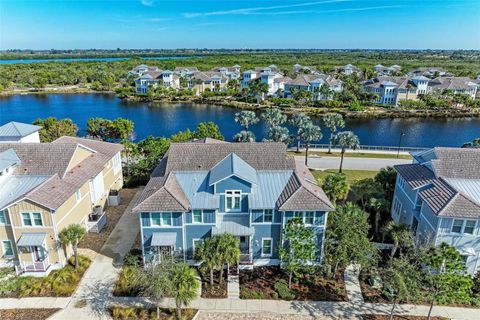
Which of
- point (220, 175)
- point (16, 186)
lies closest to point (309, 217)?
point (220, 175)

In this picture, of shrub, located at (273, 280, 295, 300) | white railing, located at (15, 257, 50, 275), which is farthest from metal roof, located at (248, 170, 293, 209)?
white railing, located at (15, 257, 50, 275)

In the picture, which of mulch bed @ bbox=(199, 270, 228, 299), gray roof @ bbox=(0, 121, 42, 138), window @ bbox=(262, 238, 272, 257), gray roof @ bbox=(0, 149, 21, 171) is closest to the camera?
mulch bed @ bbox=(199, 270, 228, 299)

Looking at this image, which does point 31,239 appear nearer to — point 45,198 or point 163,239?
point 45,198

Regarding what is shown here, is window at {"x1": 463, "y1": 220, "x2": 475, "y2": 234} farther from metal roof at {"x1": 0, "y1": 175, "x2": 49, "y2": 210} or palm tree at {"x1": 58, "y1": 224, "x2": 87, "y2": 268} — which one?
metal roof at {"x1": 0, "y1": 175, "x2": 49, "y2": 210}

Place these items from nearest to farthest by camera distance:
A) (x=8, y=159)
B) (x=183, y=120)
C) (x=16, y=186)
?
(x=16, y=186)
(x=8, y=159)
(x=183, y=120)

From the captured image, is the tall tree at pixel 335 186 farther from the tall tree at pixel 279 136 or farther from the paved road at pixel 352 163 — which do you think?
the paved road at pixel 352 163
